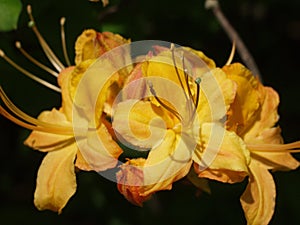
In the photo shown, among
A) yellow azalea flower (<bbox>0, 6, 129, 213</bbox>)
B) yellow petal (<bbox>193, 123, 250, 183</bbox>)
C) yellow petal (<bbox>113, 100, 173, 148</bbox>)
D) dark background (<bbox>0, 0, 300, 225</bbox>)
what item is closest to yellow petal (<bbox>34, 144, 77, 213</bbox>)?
yellow azalea flower (<bbox>0, 6, 129, 213</bbox>)

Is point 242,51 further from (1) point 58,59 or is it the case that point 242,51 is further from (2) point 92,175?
(2) point 92,175

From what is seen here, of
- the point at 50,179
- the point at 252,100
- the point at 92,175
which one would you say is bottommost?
the point at 92,175

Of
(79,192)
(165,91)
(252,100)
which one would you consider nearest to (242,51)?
(252,100)

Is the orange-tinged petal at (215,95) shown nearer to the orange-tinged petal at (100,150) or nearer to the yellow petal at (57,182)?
the orange-tinged petal at (100,150)

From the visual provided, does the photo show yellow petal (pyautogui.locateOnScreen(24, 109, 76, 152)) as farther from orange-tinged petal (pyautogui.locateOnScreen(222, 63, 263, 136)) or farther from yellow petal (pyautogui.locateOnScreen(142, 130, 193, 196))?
orange-tinged petal (pyautogui.locateOnScreen(222, 63, 263, 136))

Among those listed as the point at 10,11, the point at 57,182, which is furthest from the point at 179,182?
the point at 10,11
